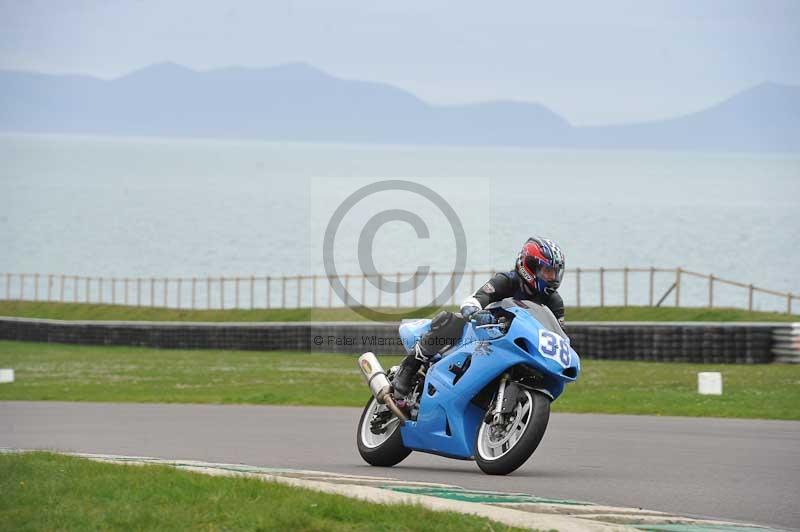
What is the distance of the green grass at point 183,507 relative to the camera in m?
8.52

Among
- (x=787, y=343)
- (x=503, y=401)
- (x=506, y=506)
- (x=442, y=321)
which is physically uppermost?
(x=442, y=321)

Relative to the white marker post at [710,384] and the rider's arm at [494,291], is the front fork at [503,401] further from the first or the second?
the white marker post at [710,384]

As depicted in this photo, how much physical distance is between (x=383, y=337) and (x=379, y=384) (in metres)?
25.7

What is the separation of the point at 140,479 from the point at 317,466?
2.78 metres

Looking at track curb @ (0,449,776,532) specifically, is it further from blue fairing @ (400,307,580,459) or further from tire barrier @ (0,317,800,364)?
tire barrier @ (0,317,800,364)

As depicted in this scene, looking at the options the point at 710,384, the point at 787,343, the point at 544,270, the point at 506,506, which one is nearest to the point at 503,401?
the point at 544,270

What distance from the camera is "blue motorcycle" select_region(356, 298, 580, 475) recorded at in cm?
1123

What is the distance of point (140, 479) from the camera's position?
10.4 metres

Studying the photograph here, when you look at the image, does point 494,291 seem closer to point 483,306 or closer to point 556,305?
point 483,306

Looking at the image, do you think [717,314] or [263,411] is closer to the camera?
[263,411]

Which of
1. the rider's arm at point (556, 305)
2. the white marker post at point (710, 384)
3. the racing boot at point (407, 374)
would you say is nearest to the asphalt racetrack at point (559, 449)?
the racing boot at point (407, 374)

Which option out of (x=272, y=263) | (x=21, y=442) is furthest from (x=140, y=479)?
(x=272, y=263)

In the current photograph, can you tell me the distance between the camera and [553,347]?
36.9 ft

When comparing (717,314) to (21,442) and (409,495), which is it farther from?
(409,495)
